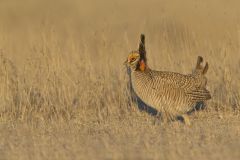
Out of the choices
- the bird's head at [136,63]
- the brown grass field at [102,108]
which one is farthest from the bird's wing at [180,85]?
the brown grass field at [102,108]

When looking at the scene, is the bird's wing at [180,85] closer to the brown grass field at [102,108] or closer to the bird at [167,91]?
the bird at [167,91]

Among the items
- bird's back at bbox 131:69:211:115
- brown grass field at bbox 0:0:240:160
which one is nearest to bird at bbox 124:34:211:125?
bird's back at bbox 131:69:211:115

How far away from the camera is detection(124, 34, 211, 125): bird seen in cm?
946

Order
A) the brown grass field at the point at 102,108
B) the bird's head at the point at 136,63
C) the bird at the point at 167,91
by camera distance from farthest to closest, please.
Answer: the bird's head at the point at 136,63 → the bird at the point at 167,91 → the brown grass field at the point at 102,108

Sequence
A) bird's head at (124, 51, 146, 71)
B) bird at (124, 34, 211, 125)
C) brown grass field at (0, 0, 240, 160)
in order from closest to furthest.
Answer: brown grass field at (0, 0, 240, 160) → bird at (124, 34, 211, 125) → bird's head at (124, 51, 146, 71)

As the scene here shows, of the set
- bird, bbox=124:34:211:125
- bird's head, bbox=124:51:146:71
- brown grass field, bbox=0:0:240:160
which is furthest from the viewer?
bird's head, bbox=124:51:146:71

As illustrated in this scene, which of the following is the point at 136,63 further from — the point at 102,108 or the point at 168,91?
the point at 102,108

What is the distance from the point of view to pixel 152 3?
19609 millimetres

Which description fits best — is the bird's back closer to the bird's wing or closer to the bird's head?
the bird's wing

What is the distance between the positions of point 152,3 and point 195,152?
40.0 feet

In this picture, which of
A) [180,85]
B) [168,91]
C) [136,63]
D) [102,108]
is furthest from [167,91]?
[102,108]

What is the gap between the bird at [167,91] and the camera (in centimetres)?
946

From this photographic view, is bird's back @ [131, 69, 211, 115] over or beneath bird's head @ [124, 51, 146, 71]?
beneath

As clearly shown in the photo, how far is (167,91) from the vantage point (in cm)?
946
